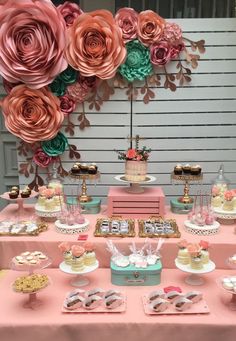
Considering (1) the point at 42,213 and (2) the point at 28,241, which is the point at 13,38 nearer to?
(1) the point at 42,213

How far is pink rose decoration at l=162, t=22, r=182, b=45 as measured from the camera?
215 cm

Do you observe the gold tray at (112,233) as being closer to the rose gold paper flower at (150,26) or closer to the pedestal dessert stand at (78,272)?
the pedestal dessert stand at (78,272)

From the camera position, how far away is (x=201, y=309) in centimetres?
143

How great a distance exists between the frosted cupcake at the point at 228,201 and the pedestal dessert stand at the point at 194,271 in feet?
1.48

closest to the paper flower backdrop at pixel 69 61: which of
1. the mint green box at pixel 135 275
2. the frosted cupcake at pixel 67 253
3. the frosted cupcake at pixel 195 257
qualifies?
the frosted cupcake at pixel 67 253

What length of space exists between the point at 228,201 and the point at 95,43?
1174mm

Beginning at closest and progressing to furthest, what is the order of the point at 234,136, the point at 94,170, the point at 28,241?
the point at 28,241 < the point at 94,170 < the point at 234,136

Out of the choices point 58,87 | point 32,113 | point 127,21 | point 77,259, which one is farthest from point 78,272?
point 127,21

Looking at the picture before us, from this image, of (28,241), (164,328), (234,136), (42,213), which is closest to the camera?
(164,328)

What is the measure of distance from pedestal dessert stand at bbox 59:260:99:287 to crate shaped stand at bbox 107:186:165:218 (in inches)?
19.0

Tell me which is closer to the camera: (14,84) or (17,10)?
(17,10)

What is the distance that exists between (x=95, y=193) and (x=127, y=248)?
733 mm

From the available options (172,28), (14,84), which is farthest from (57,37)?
(172,28)

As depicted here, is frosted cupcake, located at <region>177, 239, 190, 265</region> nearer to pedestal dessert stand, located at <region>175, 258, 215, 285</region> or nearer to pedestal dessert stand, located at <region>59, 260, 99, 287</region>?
pedestal dessert stand, located at <region>175, 258, 215, 285</region>
